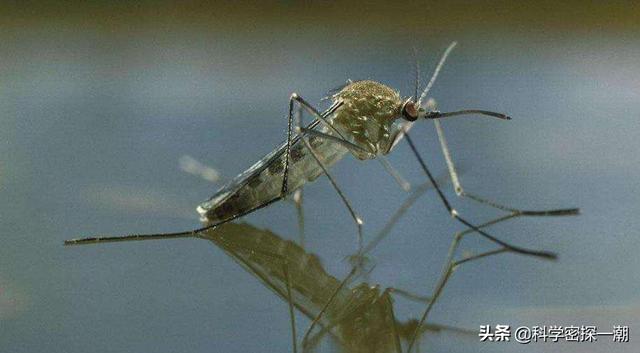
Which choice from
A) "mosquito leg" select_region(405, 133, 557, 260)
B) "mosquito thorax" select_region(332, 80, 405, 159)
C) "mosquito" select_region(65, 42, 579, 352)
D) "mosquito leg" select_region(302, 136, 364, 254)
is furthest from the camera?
"mosquito thorax" select_region(332, 80, 405, 159)

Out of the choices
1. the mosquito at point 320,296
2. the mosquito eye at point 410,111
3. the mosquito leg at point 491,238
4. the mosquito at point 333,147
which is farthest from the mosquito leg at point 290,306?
the mosquito eye at point 410,111

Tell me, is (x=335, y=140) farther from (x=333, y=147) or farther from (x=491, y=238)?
(x=491, y=238)

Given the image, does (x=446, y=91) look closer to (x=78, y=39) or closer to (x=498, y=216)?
(x=498, y=216)

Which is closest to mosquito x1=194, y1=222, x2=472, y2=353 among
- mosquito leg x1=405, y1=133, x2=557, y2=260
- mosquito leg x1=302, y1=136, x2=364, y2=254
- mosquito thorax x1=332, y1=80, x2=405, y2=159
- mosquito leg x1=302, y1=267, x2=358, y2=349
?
→ mosquito leg x1=302, y1=267, x2=358, y2=349

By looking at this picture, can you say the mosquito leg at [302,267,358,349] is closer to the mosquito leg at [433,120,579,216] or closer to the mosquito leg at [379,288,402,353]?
the mosquito leg at [379,288,402,353]

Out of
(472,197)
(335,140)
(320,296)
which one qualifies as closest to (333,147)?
(335,140)
